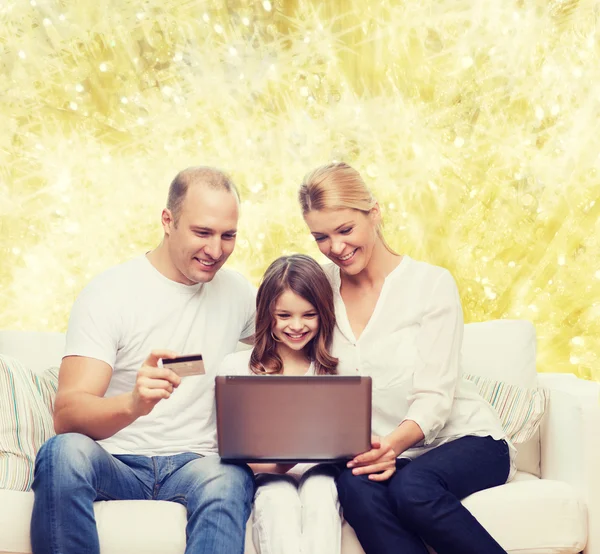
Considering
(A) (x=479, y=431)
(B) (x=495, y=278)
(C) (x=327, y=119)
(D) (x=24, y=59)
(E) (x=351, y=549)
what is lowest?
(E) (x=351, y=549)

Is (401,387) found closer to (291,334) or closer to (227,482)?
(291,334)

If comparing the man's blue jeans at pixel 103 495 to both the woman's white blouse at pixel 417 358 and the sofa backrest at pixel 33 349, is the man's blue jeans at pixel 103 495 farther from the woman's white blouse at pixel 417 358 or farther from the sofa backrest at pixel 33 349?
the sofa backrest at pixel 33 349

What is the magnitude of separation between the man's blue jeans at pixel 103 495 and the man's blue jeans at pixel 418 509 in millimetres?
232

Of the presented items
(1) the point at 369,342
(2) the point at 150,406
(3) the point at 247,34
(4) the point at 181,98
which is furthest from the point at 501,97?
(2) the point at 150,406

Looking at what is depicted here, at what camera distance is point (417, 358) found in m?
1.85

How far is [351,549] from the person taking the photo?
5.50 ft

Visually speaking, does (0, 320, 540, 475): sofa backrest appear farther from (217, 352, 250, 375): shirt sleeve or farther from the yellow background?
the yellow background

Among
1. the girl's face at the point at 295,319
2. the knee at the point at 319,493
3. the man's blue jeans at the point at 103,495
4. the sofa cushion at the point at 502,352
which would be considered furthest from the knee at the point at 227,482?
the sofa cushion at the point at 502,352

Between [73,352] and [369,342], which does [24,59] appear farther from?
[369,342]

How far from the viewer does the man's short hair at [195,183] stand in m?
1.93

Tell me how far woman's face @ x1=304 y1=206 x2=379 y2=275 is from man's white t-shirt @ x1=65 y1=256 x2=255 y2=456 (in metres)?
0.30

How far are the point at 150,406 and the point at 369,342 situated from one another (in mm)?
556

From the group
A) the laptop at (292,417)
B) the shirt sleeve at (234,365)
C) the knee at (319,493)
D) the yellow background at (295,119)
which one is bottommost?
the knee at (319,493)

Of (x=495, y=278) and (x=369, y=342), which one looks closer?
(x=369, y=342)
